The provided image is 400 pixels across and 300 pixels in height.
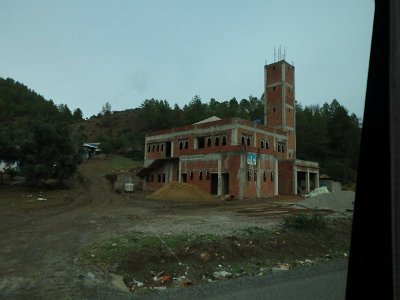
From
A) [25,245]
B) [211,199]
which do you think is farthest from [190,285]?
[211,199]

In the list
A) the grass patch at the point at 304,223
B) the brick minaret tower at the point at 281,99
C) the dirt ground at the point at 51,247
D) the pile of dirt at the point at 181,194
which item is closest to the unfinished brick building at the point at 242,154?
the brick minaret tower at the point at 281,99

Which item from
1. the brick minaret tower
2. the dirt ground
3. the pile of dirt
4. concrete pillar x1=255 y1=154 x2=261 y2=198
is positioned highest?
the brick minaret tower

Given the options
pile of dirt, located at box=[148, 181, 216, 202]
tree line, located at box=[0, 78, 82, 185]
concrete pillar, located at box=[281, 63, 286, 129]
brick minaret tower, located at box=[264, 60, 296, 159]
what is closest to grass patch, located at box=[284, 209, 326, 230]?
pile of dirt, located at box=[148, 181, 216, 202]

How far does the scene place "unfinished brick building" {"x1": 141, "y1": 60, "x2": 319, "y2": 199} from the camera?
139ft

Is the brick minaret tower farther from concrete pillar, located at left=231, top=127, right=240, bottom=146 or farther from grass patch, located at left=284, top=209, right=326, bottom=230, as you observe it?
grass patch, located at left=284, top=209, right=326, bottom=230

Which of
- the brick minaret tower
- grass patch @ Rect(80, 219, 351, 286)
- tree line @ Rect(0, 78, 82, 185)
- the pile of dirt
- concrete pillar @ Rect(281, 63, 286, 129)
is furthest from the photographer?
the brick minaret tower

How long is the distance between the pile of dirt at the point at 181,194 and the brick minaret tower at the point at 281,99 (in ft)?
64.5

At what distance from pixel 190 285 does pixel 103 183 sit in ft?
152

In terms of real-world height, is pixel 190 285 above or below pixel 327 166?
below

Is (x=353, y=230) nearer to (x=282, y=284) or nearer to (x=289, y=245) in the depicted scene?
(x=282, y=284)

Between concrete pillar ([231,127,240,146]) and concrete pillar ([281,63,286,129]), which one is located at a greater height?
concrete pillar ([281,63,286,129])

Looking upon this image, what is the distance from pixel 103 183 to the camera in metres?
53.2

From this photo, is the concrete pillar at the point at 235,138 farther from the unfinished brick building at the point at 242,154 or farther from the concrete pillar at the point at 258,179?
the concrete pillar at the point at 258,179

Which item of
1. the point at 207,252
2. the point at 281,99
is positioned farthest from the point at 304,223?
the point at 281,99
